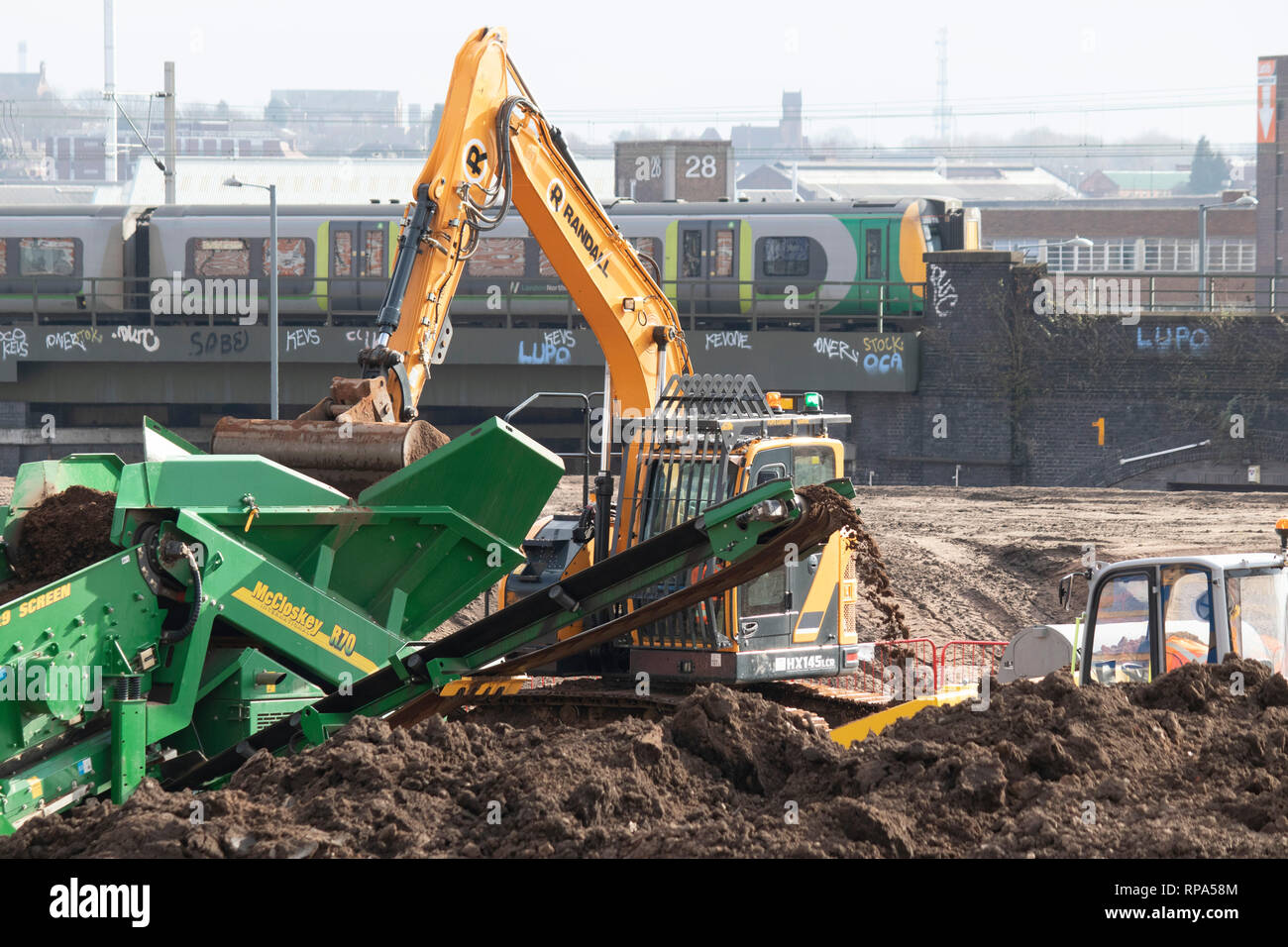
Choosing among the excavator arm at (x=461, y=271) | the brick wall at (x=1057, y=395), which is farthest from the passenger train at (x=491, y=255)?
the excavator arm at (x=461, y=271)

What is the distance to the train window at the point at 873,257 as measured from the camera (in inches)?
1146

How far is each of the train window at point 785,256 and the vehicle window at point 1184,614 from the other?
2264 cm

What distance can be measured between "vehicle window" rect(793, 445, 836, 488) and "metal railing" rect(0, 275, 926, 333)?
63.4 ft

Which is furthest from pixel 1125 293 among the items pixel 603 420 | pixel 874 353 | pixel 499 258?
pixel 603 420

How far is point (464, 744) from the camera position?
5.70m

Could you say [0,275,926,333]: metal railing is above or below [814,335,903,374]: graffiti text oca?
above

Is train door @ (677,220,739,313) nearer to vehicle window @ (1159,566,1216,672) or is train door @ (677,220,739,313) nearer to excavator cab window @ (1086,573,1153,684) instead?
excavator cab window @ (1086,573,1153,684)

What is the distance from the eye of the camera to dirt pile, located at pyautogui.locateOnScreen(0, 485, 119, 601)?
7945mm

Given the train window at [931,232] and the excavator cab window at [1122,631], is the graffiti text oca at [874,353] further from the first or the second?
the excavator cab window at [1122,631]

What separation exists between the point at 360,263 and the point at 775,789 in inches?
1052

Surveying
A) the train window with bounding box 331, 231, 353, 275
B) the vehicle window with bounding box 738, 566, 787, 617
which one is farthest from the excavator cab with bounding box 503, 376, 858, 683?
the train window with bounding box 331, 231, 353, 275

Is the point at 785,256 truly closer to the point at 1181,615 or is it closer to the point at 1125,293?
the point at 1125,293

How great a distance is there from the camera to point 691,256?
29859mm

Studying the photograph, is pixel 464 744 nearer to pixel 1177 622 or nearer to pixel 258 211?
pixel 1177 622
